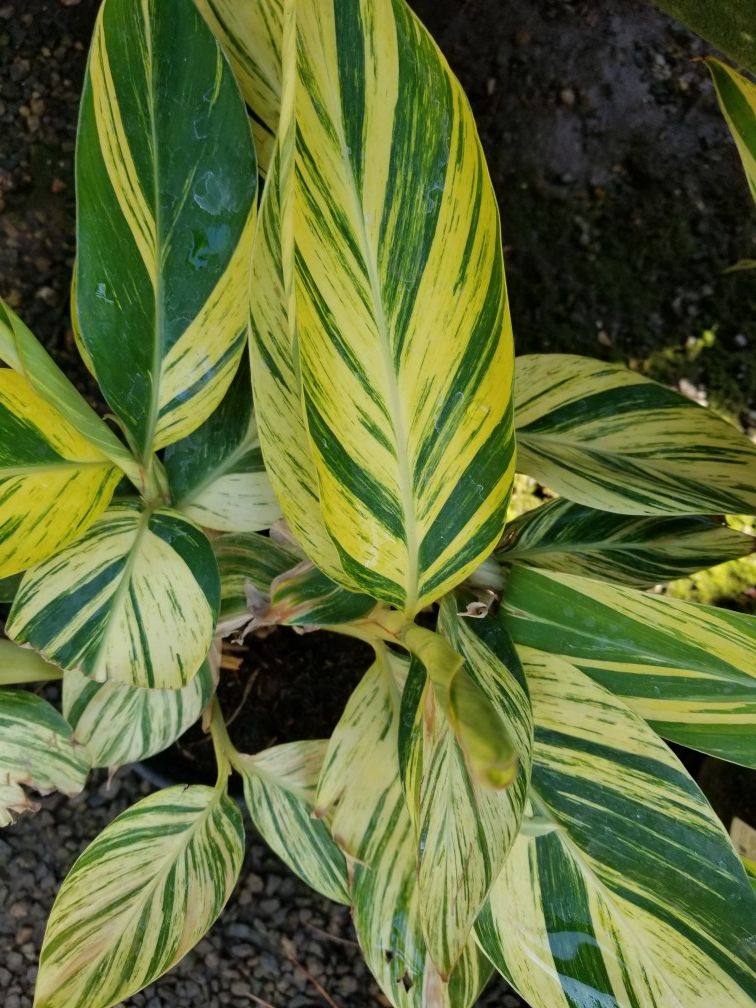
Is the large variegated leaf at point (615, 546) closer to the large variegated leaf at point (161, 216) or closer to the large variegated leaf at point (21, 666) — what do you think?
the large variegated leaf at point (161, 216)

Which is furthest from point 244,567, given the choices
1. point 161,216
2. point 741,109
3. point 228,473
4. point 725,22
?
point 725,22

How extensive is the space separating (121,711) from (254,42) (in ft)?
2.04

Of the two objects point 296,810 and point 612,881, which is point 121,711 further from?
point 612,881

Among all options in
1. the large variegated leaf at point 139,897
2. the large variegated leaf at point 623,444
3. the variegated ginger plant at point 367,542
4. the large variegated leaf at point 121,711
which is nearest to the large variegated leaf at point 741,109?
the variegated ginger plant at point 367,542

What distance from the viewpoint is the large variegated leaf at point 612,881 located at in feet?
1.79

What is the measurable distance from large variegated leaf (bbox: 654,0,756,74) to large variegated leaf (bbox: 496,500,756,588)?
25.8 inches

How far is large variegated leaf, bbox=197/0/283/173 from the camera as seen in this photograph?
0.61 m

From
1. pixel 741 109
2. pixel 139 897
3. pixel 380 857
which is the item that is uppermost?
pixel 741 109

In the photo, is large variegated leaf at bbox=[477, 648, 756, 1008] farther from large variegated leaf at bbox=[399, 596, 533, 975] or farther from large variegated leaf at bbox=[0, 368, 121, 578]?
large variegated leaf at bbox=[0, 368, 121, 578]

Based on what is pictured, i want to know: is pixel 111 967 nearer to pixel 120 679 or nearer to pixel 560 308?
pixel 120 679

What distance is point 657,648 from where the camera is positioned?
0.55 metres

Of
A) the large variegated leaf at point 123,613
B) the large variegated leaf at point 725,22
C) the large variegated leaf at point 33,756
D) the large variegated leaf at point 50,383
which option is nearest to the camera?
the large variegated leaf at point 50,383

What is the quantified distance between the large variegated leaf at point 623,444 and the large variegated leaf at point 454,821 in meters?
0.21

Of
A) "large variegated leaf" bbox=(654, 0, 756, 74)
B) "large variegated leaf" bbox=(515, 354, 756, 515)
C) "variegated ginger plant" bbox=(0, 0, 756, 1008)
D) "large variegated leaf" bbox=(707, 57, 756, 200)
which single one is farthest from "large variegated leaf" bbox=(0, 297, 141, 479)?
"large variegated leaf" bbox=(654, 0, 756, 74)
